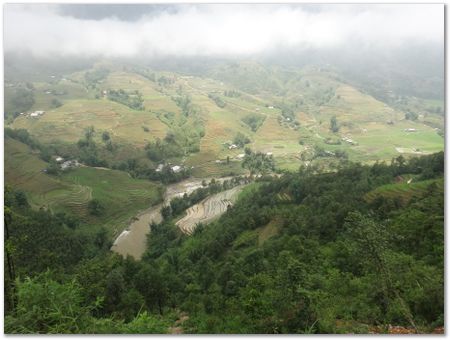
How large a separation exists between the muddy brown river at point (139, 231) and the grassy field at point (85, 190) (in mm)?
633

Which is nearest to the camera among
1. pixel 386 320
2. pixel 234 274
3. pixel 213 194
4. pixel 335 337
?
pixel 335 337

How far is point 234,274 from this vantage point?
10227mm

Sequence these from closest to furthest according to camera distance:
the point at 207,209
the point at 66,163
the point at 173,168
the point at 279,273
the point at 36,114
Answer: the point at 279,273 → the point at 207,209 → the point at 66,163 → the point at 173,168 → the point at 36,114

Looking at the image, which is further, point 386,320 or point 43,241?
point 43,241

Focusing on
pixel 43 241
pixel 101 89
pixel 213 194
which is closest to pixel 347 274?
pixel 43 241

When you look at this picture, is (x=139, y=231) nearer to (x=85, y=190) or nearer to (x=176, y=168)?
(x=85, y=190)

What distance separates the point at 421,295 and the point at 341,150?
35.8 m

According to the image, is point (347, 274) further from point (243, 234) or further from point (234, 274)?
point (243, 234)

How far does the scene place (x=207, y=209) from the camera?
1099 inches

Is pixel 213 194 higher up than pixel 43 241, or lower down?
lower down

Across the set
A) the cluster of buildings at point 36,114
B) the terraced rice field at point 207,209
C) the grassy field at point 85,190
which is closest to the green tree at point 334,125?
the terraced rice field at point 207,209

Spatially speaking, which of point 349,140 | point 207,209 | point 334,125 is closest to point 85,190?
point 207,209

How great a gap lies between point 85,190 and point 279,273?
26.9 meters

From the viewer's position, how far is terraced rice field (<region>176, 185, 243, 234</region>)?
2486 cm
